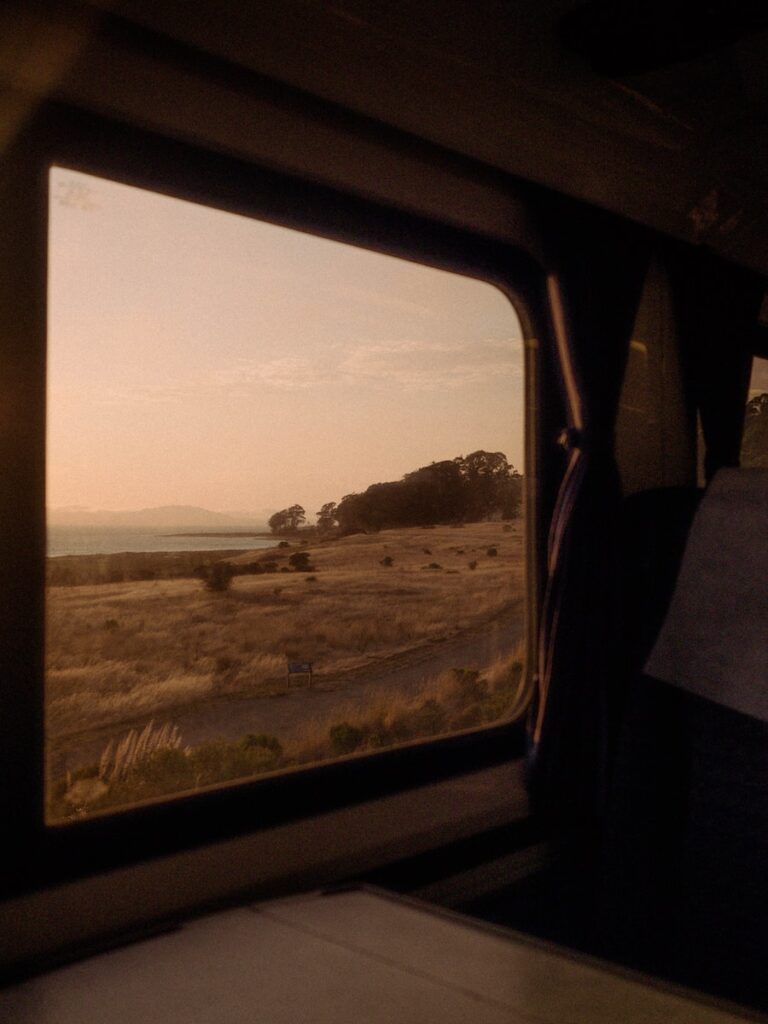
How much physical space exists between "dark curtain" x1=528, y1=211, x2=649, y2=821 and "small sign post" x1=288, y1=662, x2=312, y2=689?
1.93ft

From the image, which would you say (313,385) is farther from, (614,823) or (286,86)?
(614,823)

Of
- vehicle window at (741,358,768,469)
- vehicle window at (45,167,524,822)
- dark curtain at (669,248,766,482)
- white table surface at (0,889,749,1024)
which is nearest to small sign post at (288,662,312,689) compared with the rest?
vehicle window at (45,167,524,822)

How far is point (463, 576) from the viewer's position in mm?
2320

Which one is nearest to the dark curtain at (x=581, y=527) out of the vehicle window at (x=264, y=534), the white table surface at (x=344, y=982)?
the vehicle window at (x=264, y=534)

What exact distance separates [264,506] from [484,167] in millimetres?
949

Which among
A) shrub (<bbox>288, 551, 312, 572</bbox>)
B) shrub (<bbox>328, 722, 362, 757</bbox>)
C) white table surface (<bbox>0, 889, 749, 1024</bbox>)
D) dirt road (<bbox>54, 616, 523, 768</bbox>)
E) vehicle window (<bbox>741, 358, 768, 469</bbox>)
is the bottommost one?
white table surface (<bbox>0, 889, 749, 1024</bbox>)

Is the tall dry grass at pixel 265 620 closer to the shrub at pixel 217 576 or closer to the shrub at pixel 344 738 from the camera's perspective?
the shrub at pixel 217 576

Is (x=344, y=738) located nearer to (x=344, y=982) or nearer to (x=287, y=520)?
(x=287, y=520)

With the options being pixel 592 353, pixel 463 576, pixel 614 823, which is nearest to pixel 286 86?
pixel 592 353

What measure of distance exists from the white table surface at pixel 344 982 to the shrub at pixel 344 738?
2.34 ft

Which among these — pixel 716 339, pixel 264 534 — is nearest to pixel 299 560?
pixel 264 534

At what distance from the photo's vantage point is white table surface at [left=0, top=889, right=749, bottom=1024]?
3.13 feet

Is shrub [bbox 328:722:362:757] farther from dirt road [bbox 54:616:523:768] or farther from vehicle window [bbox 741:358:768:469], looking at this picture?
vehicle window [bbox 741:358:768:469]

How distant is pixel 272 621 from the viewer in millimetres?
2221
